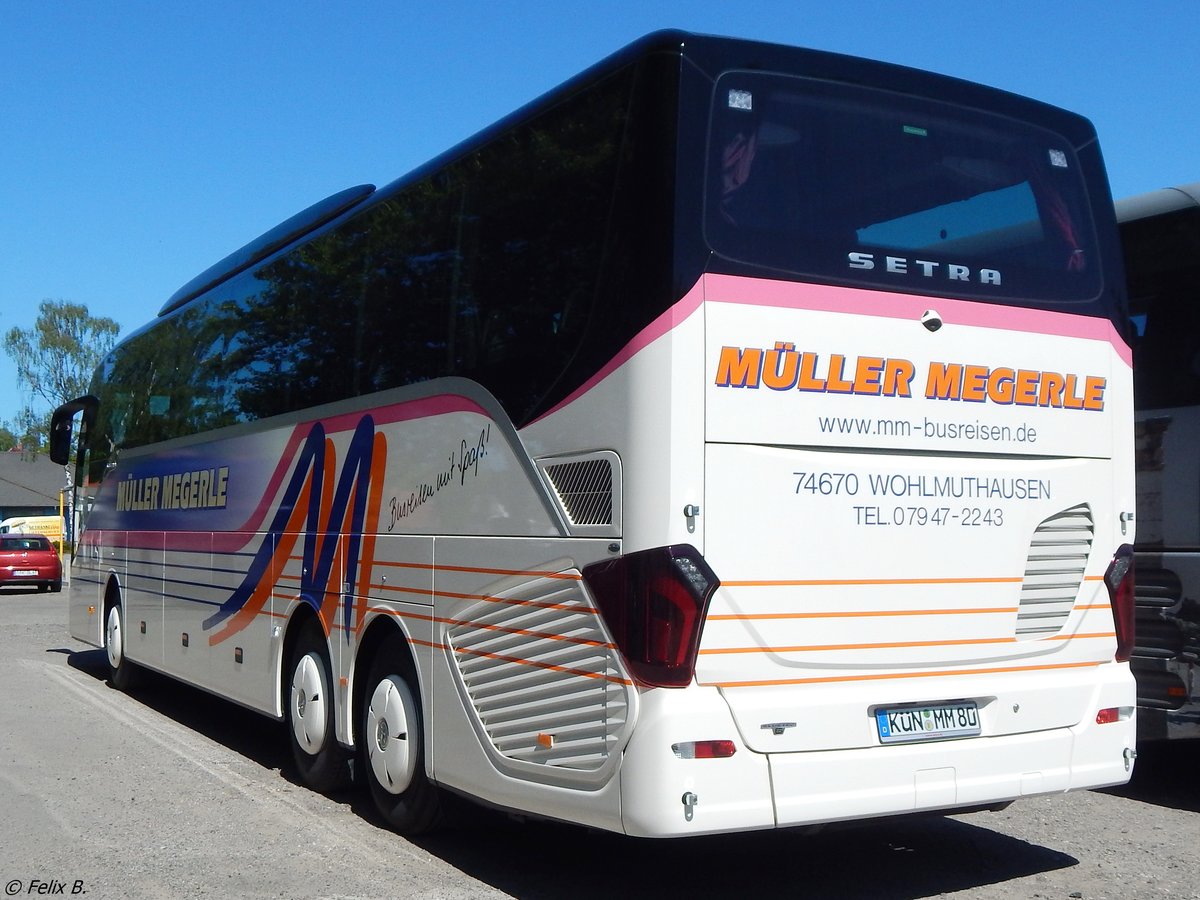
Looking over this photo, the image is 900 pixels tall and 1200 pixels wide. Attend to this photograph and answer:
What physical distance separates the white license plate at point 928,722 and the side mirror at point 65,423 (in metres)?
12.0

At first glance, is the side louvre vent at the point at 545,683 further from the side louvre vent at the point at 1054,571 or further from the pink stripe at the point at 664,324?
the side louvre vent at the point at 1054,571

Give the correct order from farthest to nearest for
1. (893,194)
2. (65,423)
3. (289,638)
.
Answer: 1. (65,423)
2. (289,638)
3. (893,194)

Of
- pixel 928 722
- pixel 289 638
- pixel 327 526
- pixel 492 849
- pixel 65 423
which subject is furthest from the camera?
Result: pixel 65 423

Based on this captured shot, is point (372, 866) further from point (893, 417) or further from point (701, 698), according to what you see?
point (893, 417)

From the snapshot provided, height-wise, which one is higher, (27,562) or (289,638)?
(289,638)

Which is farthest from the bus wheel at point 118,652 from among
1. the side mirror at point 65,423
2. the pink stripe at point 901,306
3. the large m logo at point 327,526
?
the pink stripe at point 901,306

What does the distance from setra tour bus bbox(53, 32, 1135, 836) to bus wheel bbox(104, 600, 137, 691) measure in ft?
23.5

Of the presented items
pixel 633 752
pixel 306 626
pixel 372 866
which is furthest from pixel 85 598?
pixel 633 752

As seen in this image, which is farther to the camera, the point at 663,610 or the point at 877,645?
the point at 877,645

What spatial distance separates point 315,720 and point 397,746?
4.55ft

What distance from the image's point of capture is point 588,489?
5.50 m

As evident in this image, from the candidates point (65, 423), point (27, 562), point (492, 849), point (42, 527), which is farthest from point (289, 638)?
point (42, 527)

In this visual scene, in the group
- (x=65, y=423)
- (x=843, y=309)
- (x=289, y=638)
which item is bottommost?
(x=289, y=638)

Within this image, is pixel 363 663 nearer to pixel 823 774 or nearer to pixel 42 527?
pixel 823 774
